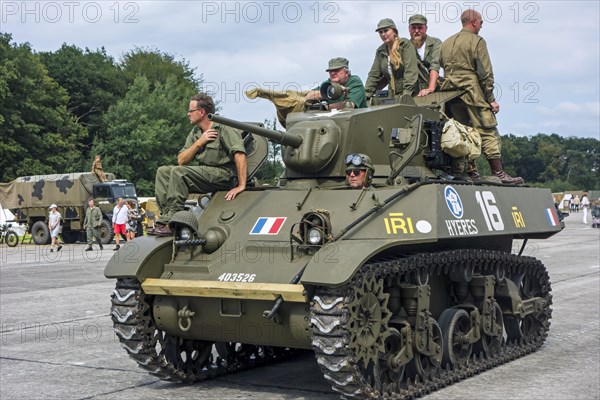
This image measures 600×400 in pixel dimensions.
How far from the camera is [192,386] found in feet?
30.2

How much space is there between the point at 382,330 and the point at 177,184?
2777 mm

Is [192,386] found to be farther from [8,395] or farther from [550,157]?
[550,157]

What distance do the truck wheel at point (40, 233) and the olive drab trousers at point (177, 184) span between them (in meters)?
29.0

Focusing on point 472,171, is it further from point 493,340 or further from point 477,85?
point 493,340

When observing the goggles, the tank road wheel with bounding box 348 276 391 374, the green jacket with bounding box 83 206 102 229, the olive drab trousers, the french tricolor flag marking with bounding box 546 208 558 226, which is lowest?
the tank road wheel with bounding box 348 276 391 374

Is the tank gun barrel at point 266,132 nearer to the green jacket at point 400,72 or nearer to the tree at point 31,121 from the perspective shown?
the green jacket at point 400,72

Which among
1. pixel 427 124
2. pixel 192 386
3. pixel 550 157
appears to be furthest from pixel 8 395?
pixel 550 157

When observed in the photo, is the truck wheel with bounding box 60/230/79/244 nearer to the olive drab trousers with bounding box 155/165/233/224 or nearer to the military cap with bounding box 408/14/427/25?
the military cap with bounding box 408/14/427/25

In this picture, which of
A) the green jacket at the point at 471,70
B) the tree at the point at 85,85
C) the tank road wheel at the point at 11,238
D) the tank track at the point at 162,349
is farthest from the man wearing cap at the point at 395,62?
the tree at the point at 85,85

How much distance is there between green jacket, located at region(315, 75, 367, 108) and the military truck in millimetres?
26292

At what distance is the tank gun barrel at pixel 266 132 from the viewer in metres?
8.62

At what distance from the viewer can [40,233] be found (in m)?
37.6

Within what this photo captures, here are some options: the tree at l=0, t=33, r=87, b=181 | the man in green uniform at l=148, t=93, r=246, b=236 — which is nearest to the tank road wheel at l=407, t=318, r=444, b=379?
the man in green uniform at l=148, t=93, r=246, b=236

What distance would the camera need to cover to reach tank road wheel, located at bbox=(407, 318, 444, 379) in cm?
863
